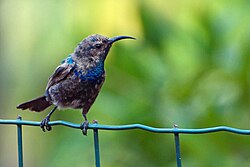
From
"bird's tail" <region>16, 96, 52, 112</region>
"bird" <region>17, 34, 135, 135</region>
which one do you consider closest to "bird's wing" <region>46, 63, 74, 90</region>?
"bird" <region>17, 34, 135, 135</region>

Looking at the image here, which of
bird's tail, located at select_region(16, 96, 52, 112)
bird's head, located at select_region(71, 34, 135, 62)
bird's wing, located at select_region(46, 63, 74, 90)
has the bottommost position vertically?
bird's tail, located at select_region(16, 96, 52, 112)

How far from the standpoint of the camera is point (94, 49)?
291 centimetres

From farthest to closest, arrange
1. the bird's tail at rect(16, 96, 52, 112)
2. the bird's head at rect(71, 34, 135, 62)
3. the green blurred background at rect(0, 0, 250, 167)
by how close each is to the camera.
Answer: the green blurred background at rect(0, 0, 250, 167) < the bird's tail at rect(16, 96, 52, 112) < the bird's head at rect(71, 34, 135, 62)

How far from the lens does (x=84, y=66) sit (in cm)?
295

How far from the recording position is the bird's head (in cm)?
288

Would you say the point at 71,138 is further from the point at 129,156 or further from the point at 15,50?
the point at 15,50

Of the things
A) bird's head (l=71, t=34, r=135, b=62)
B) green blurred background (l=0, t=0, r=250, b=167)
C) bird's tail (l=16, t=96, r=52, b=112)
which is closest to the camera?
bird's head (l=71, t=34, r=135, b=62)

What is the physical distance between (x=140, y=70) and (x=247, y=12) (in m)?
0.72

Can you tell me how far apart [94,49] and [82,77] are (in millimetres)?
125

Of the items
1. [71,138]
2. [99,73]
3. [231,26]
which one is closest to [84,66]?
[99,73]

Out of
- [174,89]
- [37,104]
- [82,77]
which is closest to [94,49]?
[82,77]

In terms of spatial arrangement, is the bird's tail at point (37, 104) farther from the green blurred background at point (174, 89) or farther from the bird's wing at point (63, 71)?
the green blurred background at point (174, 89)

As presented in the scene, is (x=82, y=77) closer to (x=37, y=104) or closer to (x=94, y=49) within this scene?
(x=94, y=49)

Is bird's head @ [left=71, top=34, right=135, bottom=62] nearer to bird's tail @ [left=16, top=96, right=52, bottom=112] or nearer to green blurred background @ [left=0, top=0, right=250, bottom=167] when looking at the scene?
bird's tail @ [left=16, top=96, right=52, bottom=112]
